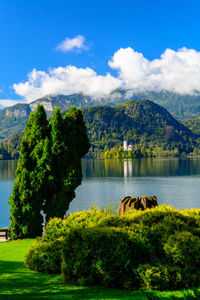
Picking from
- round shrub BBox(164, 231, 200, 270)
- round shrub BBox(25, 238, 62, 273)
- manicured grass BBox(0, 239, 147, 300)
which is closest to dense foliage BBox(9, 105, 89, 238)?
round shrub BBox(25, 238, 62, 273)

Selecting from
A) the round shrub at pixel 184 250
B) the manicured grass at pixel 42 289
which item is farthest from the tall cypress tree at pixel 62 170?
the round shrub at pixel 184 250

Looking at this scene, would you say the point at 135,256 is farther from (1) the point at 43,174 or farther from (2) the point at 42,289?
(1) the point at 43,174

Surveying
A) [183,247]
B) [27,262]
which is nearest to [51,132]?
[27,262]

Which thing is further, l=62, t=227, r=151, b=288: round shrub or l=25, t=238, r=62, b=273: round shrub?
l=25, t=238, r=62, b=273: round shrub

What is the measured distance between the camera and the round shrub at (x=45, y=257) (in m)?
10.1

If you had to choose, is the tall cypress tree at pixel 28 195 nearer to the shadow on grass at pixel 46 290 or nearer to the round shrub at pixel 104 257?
the shadow on grass at pixel 46 290

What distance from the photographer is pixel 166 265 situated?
832 centimetres

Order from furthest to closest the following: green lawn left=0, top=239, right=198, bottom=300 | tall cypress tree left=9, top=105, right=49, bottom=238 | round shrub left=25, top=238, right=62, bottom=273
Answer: tall cypress tree left=9, top=105, right=49, bottom=238 → round shrub left=25, top=238, right=62, bottom=273 → green lawn left=0, top=239, right=198, bottom=300

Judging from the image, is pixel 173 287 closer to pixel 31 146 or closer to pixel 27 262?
pixel 27 262

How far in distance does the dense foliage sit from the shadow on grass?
9.81m

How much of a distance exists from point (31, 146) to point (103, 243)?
43.5ft

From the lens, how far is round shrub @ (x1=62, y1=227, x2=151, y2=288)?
8336mm

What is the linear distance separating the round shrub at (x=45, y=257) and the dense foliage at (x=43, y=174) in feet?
28.6

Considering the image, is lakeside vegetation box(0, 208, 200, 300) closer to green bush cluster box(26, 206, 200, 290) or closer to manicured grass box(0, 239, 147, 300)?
manicured grass box(0, 239, 147, 300)
